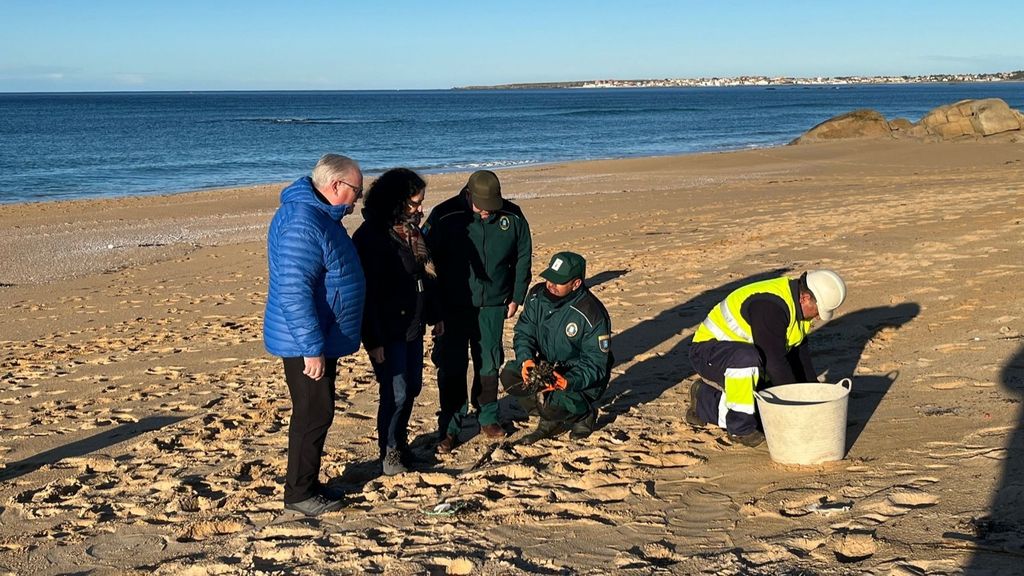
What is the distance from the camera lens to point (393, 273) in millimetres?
5055

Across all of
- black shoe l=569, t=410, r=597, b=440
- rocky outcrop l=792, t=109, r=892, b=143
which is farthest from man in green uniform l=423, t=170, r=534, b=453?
rocky outcrop l=792, t=109, r=892, b=143

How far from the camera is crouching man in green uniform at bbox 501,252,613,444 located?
18.6ft

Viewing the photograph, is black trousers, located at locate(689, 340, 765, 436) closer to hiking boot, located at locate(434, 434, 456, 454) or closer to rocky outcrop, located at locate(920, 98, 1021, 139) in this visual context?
hiking boot, located at locate(434, 434, 456, 454)

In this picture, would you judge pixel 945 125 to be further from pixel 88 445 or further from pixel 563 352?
pixel 88 445

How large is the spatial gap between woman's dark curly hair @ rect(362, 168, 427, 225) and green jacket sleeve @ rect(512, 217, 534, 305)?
975mm

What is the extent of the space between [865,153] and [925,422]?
25665mm

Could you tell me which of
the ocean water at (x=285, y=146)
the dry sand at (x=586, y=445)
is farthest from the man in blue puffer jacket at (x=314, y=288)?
the ocean water at (x=285, y=146)

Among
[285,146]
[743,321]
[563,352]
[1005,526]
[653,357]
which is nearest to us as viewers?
[1005,526]

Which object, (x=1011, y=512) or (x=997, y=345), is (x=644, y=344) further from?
(x=1011, y=512)

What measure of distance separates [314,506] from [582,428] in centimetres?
175

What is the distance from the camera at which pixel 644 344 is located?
8.13 m

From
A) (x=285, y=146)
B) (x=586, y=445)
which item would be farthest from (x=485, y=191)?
(x=285, y=146)

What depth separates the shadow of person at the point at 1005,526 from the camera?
3549mm

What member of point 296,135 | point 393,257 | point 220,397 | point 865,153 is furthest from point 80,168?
point 393,257
